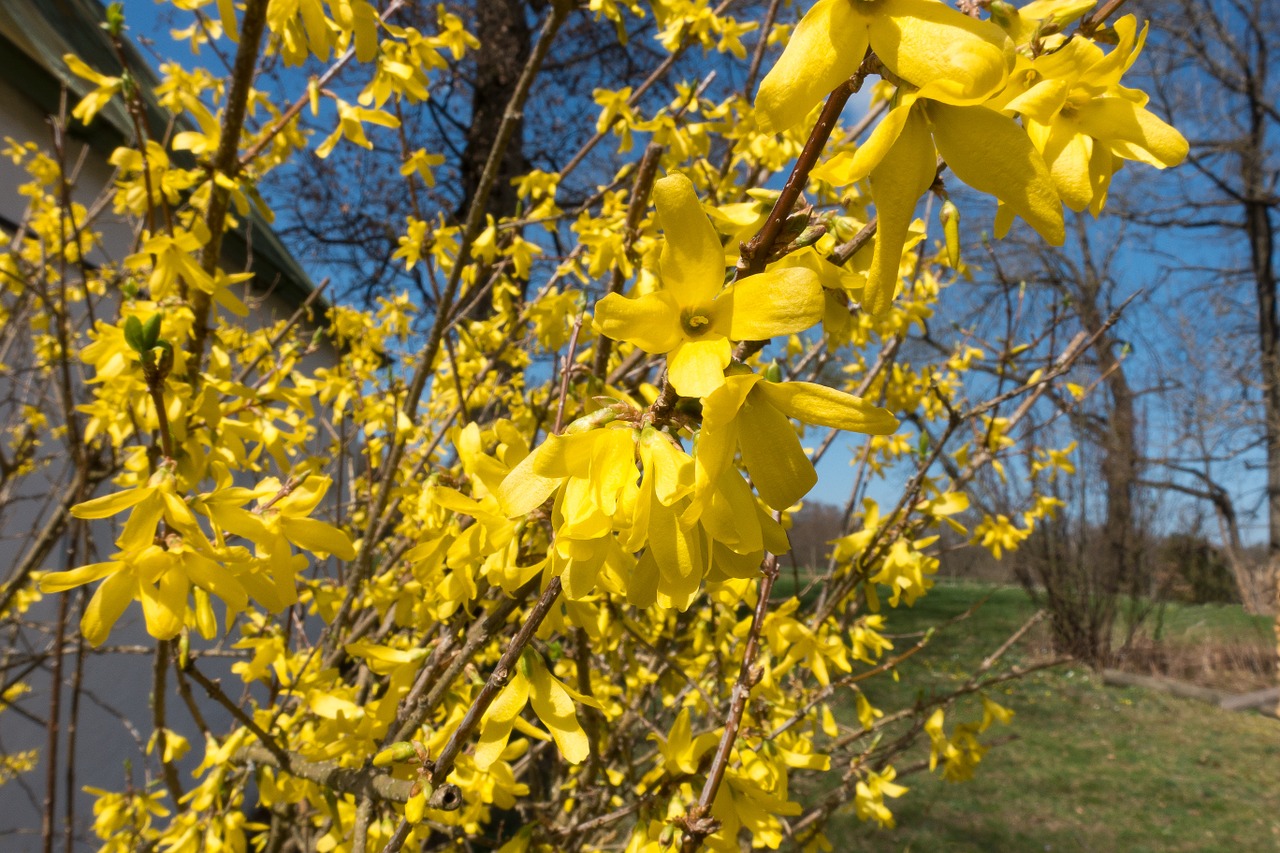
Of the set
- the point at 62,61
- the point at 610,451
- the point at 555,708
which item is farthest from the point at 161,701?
the point at 62,61

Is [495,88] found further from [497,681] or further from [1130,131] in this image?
[1130,131]

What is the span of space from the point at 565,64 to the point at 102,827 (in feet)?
19.8

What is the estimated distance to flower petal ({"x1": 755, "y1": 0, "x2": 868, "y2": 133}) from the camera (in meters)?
0.45

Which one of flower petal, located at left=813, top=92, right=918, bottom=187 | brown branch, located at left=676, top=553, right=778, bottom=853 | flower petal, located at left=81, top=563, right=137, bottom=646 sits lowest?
brown branch, located at left=676, top=553, right=778, bottom=853

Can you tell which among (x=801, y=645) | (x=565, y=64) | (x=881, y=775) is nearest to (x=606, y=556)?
(x=801, y=645)

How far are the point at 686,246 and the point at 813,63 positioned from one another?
14cm

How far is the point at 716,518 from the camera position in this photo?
0.52 metres

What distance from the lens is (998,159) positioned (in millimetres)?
465

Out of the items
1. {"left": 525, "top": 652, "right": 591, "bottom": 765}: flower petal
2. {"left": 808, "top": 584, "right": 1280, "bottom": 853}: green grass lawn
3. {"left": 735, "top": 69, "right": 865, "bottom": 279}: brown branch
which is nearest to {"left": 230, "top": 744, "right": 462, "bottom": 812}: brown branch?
{"left": 525, "top": 652, "right": 591, "bottom": 765}: flower petal

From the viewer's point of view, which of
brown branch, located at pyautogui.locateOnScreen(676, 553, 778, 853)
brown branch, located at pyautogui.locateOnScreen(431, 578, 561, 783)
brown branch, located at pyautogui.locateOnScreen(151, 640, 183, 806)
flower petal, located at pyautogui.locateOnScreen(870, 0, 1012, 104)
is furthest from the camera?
brown branch, located at pyautogui.locateOnScreen(151, 640, 183, 806)

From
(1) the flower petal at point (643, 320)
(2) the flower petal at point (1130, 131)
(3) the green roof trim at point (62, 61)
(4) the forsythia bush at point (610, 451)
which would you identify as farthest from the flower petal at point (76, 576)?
(3) the green roof trim at point (62, 61)

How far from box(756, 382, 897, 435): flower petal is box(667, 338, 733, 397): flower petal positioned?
0.16 feet

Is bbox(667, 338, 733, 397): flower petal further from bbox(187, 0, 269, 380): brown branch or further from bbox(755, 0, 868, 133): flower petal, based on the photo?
bbox(187, 0, 269, 380): brown branch

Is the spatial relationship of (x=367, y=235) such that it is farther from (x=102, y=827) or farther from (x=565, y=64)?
(x=102, y=827)
